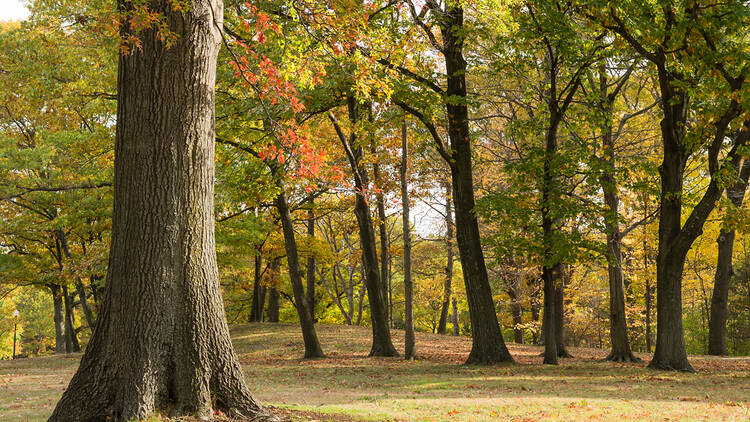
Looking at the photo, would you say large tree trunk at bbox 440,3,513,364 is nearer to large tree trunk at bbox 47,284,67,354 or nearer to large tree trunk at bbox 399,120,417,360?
large tree trunk at bbox 399,120,417,360

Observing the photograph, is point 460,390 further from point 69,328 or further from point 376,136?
point 69,328

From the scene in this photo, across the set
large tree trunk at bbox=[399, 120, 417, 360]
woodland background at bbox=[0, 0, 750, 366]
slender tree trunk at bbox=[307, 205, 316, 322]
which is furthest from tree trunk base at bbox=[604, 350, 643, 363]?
slender tree trunk at bbox=[307, 205, 316, 322]

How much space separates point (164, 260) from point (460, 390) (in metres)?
6.32

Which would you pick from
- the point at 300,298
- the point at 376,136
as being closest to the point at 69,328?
the point at 300,298

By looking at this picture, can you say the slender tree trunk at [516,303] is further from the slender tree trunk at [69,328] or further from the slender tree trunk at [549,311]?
the slender tree trunk at [69,328]

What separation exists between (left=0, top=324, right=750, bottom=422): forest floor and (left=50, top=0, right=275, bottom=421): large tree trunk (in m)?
1.21

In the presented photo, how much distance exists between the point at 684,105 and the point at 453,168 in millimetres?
5846

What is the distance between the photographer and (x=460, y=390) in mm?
9328

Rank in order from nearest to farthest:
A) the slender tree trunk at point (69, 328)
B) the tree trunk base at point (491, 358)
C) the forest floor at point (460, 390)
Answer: the forest floor at point (460, 390)
the tree trunk base at point (491, 358)
the slender tree trunk at point (69, 328)

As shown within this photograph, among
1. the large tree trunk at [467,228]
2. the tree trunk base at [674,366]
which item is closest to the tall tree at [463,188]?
the large tree trunk at [467,228]

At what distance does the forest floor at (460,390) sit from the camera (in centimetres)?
676

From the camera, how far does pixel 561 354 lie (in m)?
16.9

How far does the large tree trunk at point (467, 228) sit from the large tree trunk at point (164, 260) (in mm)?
8707

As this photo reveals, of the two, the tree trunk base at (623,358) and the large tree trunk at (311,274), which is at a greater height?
the large tree trunk at (311,274)
